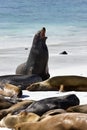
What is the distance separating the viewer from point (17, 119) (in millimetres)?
5844

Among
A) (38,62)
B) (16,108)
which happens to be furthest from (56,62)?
(16,108)

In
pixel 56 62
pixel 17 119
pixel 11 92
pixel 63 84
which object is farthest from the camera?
pixel 56 62

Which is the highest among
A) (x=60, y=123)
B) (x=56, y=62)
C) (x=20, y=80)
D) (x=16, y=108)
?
(x=60, y=123)

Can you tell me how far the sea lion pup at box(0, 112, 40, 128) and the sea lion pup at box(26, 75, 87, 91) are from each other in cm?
269

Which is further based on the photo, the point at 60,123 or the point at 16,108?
the point at 16,108

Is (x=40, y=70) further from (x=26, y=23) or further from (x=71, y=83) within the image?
(x=26, y=23)

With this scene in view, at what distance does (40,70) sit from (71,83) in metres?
2.28

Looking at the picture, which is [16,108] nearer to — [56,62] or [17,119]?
[17,119]

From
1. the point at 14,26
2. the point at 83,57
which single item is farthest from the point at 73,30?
the point at 83,57

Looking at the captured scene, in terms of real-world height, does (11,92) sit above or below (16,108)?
below

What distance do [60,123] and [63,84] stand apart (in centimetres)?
373

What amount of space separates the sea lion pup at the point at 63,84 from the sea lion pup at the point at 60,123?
3.36m

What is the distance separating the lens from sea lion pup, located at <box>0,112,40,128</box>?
5.72m

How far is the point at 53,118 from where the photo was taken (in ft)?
17.1
